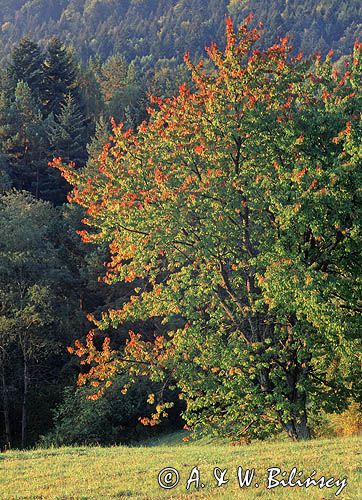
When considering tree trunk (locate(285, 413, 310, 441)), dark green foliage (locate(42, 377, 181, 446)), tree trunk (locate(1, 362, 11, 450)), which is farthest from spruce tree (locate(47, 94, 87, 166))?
tree trunk (locate(285, 413, 310, 441))

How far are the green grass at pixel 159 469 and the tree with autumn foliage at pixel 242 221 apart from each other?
12.7 ft

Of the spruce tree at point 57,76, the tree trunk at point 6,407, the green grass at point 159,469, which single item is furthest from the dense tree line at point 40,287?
the green grass at point 159,469

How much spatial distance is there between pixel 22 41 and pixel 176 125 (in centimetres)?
5928

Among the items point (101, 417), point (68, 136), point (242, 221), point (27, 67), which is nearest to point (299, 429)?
point (242, 221)

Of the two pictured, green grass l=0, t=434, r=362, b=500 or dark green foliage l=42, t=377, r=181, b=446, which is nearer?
green grass l=0, t=434, r=362, b=500

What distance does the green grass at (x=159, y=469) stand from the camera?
1066cm

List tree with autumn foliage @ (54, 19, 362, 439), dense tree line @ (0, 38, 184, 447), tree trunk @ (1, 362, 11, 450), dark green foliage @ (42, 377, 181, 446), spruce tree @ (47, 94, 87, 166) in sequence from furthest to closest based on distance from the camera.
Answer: spruce tree @ (47, 94, 87, 166) < tree trunk @ (1, 362, 11, 450) < dense tree line @ (0, 38, 184, 447) < dark green foliage @ (42, 377, 181, 446) < tree with autumn foliage @ (54, 19, 362, 439)

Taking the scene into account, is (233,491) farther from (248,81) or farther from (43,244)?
(43,244)

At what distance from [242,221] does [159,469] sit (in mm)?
9304

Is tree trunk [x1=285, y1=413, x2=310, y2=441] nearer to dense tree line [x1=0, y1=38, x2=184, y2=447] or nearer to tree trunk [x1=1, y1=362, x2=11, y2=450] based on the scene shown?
dense tree line [x1=0, y1=38, x2=184, y2=447]

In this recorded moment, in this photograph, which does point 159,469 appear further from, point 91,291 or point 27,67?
point 27,67

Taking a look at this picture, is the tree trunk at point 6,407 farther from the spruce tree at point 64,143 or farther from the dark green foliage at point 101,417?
the spruce tree at point 64,143

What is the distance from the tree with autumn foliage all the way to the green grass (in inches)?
153

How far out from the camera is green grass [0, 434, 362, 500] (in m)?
10.7
